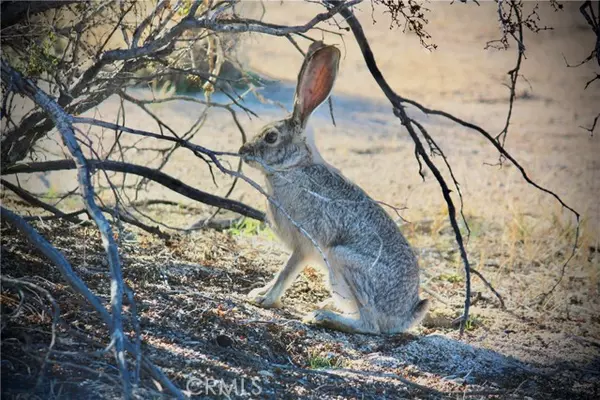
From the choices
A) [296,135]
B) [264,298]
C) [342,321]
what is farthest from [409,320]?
[296,135]

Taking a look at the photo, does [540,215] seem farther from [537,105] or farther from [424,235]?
[537,105]

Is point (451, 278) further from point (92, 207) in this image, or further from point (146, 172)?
point (92, 207)

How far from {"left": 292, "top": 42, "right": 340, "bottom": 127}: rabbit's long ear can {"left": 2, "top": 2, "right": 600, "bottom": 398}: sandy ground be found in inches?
12.4

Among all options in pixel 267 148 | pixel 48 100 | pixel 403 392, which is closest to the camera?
pixel 48 100

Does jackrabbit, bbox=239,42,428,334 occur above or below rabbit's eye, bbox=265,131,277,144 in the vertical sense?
below

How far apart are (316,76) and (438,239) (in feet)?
8.94

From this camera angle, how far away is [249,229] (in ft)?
23.3

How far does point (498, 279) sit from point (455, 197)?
1.84 meters

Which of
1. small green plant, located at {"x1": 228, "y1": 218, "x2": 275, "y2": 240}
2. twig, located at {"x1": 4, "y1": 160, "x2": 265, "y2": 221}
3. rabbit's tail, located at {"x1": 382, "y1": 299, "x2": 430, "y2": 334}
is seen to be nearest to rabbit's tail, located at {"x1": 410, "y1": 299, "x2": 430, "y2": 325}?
rabbit's tail, located at {"x1": 382, "y1": 299, "x2": 430, "y2": 334}

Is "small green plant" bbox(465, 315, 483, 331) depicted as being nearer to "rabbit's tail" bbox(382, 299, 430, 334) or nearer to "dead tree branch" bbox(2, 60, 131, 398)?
"rabbit's tail" bbox(382, 299, 430, 334)

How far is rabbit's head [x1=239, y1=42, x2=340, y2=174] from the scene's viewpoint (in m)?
5.21

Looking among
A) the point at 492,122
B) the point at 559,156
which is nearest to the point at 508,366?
the point at 559,156

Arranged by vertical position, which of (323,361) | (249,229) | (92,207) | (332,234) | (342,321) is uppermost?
(249,229)

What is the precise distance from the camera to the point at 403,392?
4.34 metres
